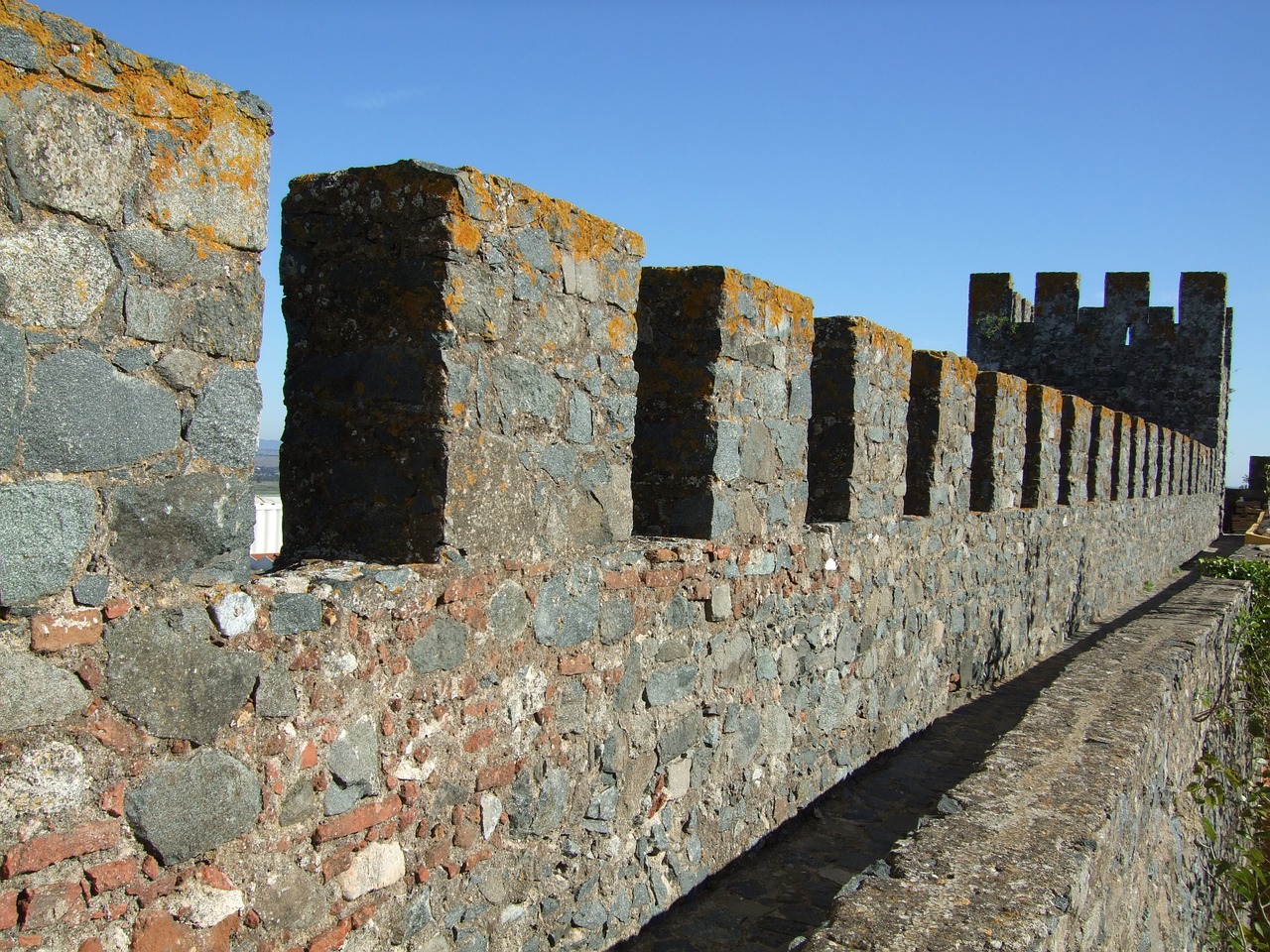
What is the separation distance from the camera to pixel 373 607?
8.60ft

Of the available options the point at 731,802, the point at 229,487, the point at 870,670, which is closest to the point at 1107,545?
the point at 870,670

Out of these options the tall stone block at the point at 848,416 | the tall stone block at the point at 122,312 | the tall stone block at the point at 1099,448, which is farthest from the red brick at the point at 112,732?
the tall stone block at the point at 1099,448

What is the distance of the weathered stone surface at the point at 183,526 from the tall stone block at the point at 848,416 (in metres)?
3.53

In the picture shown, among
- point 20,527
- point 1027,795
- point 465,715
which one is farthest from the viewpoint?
point 1027,795

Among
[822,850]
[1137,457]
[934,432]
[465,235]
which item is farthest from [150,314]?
[1137,457]

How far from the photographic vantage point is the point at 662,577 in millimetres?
3814

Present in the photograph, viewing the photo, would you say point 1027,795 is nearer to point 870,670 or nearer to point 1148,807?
point 1148,807

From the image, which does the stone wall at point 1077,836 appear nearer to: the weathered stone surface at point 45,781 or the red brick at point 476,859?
the red brick at point 476,859

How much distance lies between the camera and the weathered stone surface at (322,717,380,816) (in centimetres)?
254

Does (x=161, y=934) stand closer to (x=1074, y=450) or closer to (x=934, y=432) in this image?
(x=934, y=432)

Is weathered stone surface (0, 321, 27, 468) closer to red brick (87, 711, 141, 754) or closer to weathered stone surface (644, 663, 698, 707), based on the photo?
red brick (87, 711, 141, 754)

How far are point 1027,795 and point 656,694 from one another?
1.24m

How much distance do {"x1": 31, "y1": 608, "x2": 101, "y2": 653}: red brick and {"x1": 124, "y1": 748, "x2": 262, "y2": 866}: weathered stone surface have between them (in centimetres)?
31

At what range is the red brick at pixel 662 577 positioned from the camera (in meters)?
3.73
